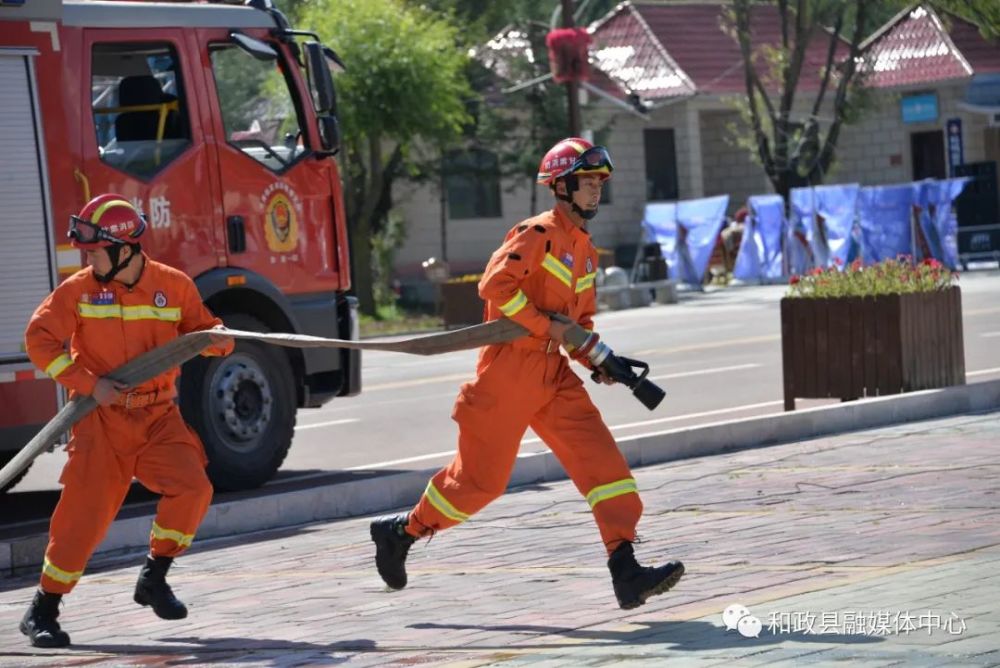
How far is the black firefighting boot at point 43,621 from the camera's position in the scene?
740 cm

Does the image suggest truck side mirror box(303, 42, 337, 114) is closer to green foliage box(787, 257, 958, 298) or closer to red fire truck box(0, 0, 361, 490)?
red fire truck box(0, 0, 361, 490)

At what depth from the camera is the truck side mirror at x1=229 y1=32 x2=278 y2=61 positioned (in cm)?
1221

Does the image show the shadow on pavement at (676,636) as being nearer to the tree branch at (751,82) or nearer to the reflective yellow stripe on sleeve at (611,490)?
the reflective yellow stripe on sleeve at (611,490)

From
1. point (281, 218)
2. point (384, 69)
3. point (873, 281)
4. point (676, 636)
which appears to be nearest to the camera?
point (676, 636)

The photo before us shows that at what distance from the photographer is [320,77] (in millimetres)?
12352

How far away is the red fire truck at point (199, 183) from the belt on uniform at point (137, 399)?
3.40 metres

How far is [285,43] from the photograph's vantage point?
41.7ft

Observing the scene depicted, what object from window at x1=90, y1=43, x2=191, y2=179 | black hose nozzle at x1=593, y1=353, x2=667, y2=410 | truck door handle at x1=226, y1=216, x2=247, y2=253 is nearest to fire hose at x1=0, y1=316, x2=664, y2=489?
black hose nozzle at x1=593, y1=353, x2=667, y2=410

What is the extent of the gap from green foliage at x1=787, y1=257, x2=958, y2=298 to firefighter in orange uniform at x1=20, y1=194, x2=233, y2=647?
7110mm

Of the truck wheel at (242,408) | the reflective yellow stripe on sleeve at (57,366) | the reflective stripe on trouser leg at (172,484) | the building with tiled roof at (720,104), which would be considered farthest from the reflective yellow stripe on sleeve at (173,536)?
the building with tiled roof at (720,104)

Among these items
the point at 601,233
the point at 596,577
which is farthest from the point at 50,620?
the point at 601,233

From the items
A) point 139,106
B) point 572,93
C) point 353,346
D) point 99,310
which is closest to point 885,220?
point 572,93

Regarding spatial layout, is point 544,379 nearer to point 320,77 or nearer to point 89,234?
point 89,234

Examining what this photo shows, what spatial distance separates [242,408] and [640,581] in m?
5.56
